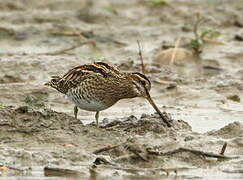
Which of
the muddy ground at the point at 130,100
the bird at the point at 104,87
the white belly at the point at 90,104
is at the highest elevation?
the bird at the point at 104,87

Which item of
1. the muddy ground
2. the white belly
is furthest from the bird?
the muddy ground

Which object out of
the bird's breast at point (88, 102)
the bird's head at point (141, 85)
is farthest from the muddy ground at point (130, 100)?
the bird's breast at point (88, 102)

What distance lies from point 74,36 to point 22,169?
7.96 meters

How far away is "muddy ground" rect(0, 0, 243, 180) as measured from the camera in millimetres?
8500

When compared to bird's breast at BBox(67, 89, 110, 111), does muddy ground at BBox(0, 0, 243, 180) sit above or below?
below

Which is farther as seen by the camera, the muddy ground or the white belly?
the white belly

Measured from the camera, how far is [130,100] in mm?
12242

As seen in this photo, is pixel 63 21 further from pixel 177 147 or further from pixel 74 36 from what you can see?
pixel 177 147

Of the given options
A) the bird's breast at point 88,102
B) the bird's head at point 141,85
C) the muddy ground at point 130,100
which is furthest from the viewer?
the bird's breast at point 88,102

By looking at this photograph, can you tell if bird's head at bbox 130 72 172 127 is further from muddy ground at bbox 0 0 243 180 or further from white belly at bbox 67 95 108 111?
white belly at bbox 67 95 108 111

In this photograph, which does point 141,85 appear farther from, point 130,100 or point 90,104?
point 130,100

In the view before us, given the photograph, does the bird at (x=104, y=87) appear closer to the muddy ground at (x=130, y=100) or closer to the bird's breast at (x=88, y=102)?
the bird's breast at (x=88, y=102)

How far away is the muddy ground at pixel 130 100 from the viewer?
850 centimetres

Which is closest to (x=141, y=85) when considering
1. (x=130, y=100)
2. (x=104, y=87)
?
(x=104, y=87)
